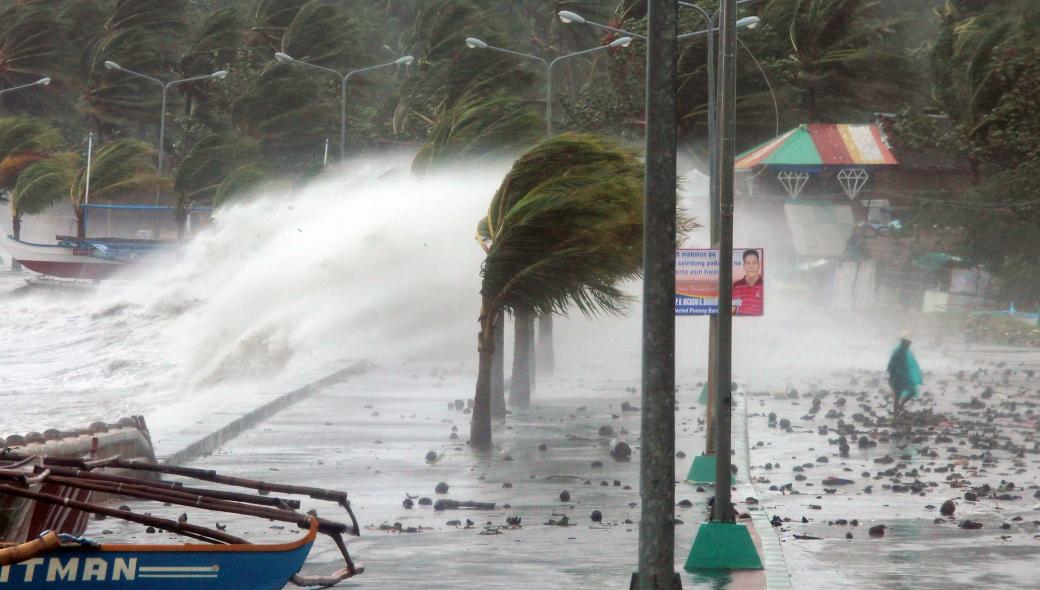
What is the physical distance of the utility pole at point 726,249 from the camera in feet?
42.7

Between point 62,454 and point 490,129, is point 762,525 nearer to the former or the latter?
point 62,454

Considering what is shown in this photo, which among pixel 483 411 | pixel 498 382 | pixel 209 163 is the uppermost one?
pixel 209 163

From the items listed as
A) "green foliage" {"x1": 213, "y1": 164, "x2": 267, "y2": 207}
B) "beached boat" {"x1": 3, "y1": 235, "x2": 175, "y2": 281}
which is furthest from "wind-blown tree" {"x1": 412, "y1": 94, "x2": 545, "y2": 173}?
"green foliage" {"x1": 213, "y1": 164, "x2": 267, "y2": 207}

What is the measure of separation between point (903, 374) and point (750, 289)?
9945 millimetres

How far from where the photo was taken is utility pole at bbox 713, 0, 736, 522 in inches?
512

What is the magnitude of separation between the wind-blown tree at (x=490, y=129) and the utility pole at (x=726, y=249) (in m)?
12.9

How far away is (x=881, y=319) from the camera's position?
59219mm

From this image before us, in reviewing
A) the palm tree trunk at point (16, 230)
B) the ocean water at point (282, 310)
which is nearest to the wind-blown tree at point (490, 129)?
the ocean water at point (282, 310)

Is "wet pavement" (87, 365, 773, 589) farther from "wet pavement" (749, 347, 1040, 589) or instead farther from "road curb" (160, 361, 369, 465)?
"wet pavement" (749, 347, 1040, 589)

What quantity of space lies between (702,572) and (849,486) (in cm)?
635

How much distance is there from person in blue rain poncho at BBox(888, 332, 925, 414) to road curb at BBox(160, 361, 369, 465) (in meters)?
10.1

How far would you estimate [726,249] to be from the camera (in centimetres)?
1388

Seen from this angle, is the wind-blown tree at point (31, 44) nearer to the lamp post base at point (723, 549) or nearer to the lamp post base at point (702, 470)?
the lamp post base at point (702, 470)

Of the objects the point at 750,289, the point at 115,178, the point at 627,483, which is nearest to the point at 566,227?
the point at 627,483
